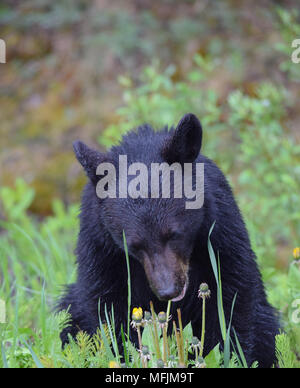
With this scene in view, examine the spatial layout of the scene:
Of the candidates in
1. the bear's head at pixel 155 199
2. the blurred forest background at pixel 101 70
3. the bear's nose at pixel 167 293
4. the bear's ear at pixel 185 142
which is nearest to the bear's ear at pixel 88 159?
the bear's head at pixel 155 199

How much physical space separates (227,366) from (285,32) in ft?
11.0

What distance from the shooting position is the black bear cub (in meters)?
2.89

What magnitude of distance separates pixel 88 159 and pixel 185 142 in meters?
0.51

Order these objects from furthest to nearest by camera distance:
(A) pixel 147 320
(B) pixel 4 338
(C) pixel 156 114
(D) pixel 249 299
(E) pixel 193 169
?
(C) pixel 156 114, (D) pixel 249 299, (E) pixel 193 169, (B) pixel 4 338, (A) pixel 147 320

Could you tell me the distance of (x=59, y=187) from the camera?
25.0ft

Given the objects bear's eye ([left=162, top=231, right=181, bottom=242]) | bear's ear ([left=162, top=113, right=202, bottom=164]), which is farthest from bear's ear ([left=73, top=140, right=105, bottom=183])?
bear's eye ([left=162, top=231, right=181, bottom=242])

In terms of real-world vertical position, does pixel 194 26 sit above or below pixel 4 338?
above

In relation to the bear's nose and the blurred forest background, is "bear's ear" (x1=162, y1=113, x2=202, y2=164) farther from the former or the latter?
the blurred forest background

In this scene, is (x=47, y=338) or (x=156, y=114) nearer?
(x=47, y=338)

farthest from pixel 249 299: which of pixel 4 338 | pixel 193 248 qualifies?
pixel 4 338

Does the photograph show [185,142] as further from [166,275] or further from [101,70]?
[101,70]

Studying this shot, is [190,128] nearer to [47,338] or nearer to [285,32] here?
[47,338]

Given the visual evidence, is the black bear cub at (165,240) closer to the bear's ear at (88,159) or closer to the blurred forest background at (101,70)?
the bear's ear at (88,159)

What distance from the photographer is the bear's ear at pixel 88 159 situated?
312 centimetres
